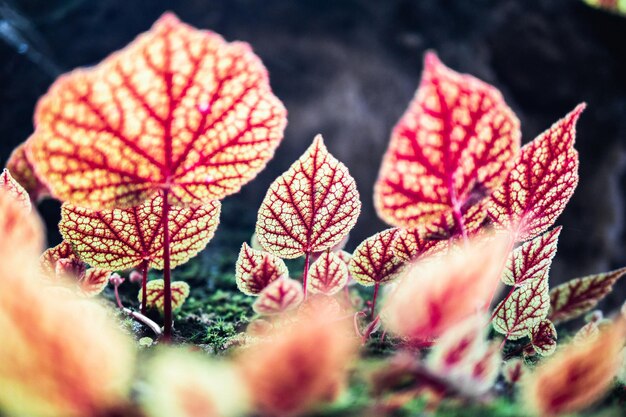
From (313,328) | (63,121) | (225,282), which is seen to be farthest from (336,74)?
(313,328)

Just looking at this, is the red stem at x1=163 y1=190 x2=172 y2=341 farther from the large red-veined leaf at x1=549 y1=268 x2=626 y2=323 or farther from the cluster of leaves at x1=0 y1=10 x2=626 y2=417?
the large red-veined leaf at x1=549 y1=268 x2=626 y2=323

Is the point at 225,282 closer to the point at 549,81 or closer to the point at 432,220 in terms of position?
the point at 432,220

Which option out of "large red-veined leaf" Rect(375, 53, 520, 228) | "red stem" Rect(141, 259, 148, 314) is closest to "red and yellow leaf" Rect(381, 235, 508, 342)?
"large red-veined leaf" Rect(375, 53, 520, 228)

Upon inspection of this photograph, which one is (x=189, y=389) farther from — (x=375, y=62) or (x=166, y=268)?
(x=375, y=62)

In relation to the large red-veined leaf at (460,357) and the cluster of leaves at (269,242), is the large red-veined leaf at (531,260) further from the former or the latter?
the large red-veined leaf at (460,357)

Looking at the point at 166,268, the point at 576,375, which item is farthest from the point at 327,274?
the point at 576,375

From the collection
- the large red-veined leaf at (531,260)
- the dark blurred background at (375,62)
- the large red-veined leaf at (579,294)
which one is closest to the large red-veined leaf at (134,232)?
the large red-veined leaf at (531,260)

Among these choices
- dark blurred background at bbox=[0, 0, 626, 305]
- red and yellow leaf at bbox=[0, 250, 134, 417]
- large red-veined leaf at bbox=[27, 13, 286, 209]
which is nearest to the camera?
red and yellow leaf at bbox=[0, 250, 134, 417]

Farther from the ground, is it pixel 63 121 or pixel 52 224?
pixel 52 224
